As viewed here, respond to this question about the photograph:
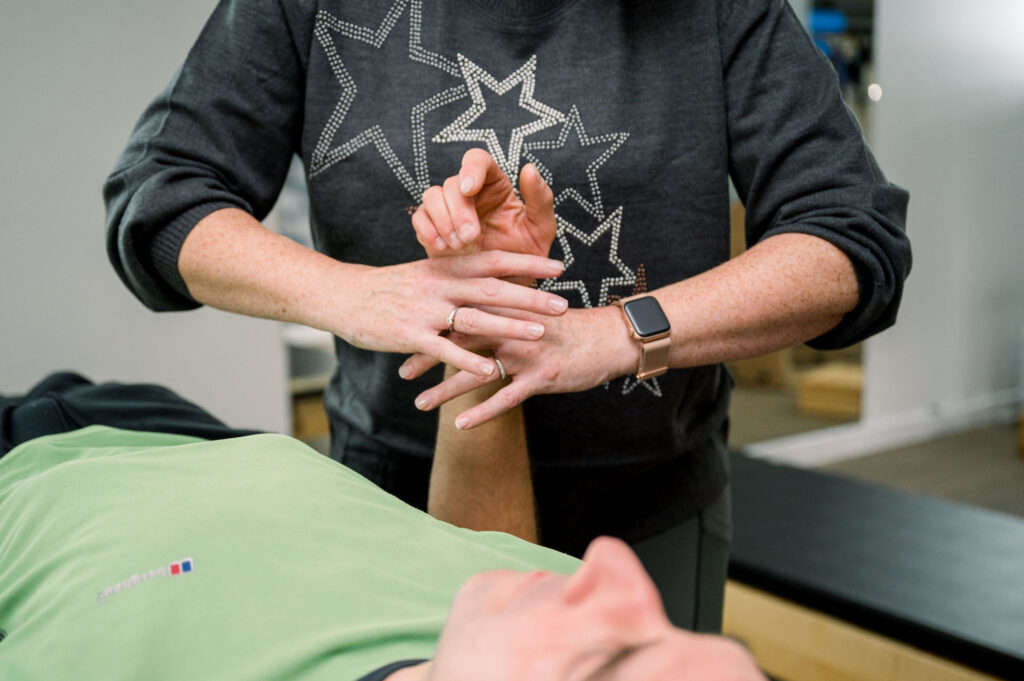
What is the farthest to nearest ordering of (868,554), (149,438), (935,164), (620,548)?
1. (935,164)
2. (868,554)
3. (149,438)
4. (620,548)

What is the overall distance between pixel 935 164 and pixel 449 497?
15.2ft

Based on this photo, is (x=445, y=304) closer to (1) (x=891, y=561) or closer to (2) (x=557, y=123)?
(2) (x=557, y=123)

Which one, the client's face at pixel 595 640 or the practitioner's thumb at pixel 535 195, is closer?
the client's face at pixel 595 640

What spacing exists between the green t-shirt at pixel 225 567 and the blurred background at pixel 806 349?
5.57 feet

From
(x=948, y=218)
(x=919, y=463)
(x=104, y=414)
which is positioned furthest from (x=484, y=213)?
(x=948, y=218)

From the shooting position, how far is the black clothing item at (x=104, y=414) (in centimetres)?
126

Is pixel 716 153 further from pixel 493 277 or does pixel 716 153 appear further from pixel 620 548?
pixel 620 548

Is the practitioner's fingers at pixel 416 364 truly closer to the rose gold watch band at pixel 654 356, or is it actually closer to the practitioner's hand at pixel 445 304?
the practitioner's hand at pixel 445 304

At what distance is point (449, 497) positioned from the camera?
39.9 inches

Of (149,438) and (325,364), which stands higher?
(149,438)

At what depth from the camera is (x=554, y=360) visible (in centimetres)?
87

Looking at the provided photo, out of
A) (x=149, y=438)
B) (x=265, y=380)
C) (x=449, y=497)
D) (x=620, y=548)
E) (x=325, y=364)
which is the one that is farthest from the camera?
(x=325, y=364)

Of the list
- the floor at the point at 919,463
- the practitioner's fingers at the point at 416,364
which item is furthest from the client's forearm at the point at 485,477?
the floor at the point at 919,463

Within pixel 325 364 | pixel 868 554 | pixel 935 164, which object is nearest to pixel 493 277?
pixel 868 554
